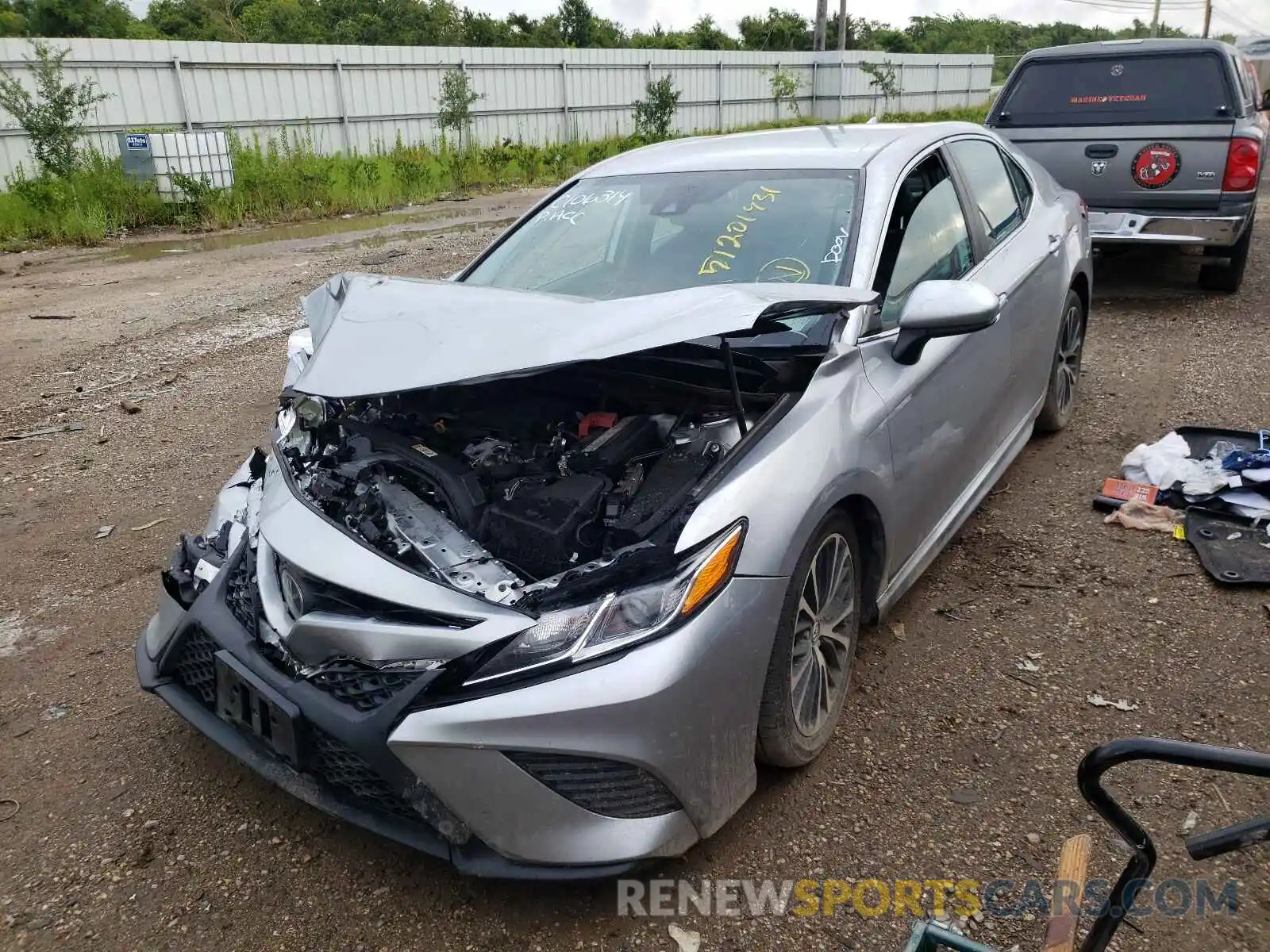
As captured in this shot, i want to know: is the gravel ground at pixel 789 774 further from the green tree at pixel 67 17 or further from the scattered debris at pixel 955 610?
the green tree at pixel 67 17

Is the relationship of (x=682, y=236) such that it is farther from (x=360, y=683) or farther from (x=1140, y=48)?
(x=1140, y=48)

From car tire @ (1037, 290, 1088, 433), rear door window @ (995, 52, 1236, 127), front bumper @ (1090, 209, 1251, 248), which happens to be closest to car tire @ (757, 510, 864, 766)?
car tire @ (1037, 290, 1088, 433)

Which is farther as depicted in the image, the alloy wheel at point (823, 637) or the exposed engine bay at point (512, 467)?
the alloy wheel at point (823, 637)

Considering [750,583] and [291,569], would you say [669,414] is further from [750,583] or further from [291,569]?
[291,569]

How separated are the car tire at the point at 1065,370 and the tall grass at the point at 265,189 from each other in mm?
12036

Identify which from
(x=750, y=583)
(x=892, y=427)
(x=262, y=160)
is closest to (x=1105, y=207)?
(x=892, y=427)

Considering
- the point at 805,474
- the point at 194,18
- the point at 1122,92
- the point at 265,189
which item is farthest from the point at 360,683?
the point at 194,18

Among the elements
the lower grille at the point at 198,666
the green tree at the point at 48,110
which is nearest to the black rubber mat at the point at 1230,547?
the lower grille at the point at 198,666

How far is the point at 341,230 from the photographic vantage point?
13008 mm

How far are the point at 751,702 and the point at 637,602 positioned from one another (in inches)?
16.0


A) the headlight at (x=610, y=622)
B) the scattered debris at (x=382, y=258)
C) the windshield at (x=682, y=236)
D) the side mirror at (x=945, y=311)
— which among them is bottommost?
the scattered debris at (x=382, y=258)

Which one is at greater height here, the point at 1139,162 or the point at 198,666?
the point at 1139,162

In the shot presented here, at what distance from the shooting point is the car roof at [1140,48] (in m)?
7.35

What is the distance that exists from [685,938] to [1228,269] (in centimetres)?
753
